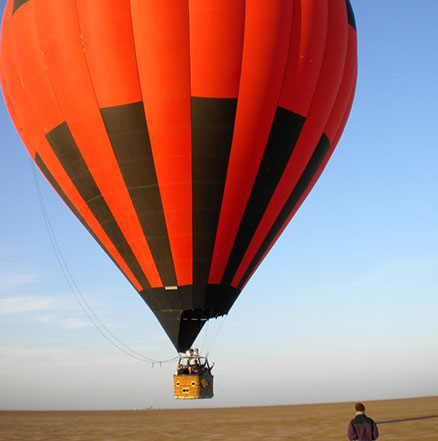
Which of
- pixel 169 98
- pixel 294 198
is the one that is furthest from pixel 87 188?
pixel 294 198

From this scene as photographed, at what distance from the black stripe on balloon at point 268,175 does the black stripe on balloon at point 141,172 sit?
5.58 feet

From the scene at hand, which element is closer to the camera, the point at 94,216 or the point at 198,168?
the point at 198,168

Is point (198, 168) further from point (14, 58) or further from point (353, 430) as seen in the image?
point (353, 430)

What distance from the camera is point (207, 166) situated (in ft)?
45.2

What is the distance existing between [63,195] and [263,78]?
6.57m

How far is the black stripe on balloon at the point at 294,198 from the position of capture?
15.5m

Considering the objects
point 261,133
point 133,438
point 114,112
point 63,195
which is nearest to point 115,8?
point 114,112

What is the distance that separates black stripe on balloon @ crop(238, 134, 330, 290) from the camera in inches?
611

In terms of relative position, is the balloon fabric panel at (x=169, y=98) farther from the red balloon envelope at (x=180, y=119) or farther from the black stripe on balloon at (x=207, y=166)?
Answer: the black stripe on balloon at (x=207, y=166)

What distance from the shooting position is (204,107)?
13.4 metres

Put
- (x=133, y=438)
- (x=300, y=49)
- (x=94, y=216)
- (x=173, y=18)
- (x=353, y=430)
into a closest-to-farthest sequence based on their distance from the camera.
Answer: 1. (x=353, y=430)
2. (x=173, y=18)
3. (x=300, y=49)
4. (x=94, y=216)
5. (x=133, y=438)

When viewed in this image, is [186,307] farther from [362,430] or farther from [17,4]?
[17,4]

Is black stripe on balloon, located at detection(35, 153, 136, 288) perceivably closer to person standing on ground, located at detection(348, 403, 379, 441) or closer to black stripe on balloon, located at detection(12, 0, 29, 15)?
black stripe on balloon, located at detection(12, 0, 29, 15)

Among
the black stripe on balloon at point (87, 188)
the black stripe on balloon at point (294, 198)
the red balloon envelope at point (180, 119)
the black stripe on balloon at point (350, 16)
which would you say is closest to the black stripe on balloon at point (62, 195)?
the red balloon envelope at point (180, 119)
